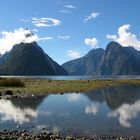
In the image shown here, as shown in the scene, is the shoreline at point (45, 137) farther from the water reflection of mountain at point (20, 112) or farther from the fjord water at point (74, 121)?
the water reflection of mountain at point (20, 112)

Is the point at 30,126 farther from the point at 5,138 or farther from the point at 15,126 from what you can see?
the point at 5,138

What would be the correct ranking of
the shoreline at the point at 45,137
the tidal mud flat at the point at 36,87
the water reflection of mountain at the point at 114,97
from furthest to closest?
the tidal mud flat at the point at 36,87 → the water reflection of mountain at the point at 114,97 → the shoreline at the point at 45,137

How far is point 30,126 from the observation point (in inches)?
1226

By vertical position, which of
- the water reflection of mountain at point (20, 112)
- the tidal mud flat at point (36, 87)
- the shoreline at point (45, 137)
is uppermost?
the tidal mud flat at point (36, 87)

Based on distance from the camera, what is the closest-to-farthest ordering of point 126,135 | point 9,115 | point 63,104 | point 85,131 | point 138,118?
point 126,135 → point 85,131 → point 138,118 → point 9,115 → point 63,104

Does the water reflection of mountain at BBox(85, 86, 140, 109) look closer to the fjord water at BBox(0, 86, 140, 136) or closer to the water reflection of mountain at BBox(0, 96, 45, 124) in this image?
the fjord water at BBox(0, 86, 140, 136)

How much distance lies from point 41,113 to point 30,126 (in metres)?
9.11

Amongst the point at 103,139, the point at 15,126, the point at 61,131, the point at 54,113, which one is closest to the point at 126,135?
the point at 103,139

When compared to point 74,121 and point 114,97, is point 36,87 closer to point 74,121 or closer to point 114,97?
point 114,97

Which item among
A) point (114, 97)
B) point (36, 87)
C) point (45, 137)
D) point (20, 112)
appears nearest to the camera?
point (45, 137)

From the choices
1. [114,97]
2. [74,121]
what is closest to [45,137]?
[74,121]

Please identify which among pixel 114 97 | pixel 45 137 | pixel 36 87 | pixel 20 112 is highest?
pixel 36 87

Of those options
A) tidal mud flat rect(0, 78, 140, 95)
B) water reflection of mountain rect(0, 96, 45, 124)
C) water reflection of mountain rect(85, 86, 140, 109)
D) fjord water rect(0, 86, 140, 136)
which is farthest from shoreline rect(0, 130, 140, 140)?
tidal mud flat rect(0, 78, 140, 95)

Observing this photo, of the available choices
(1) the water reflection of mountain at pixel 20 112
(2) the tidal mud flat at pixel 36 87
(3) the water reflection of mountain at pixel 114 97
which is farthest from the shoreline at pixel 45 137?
(2) the tidal mud flat at pixel 36 87
